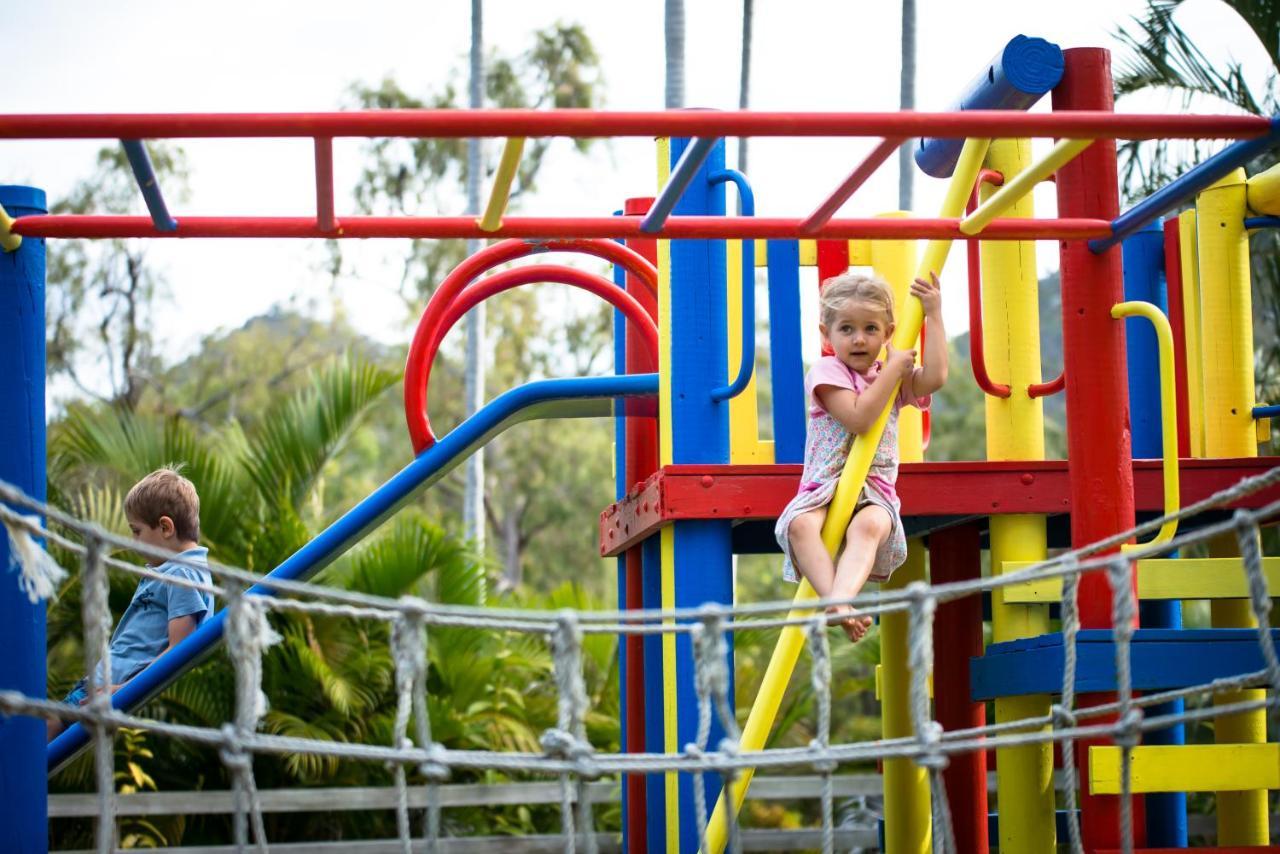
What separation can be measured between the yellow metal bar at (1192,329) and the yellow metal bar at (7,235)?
10.6 feet

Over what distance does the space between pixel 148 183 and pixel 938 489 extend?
81.1 inches

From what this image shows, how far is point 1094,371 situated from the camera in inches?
134

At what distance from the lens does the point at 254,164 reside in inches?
949

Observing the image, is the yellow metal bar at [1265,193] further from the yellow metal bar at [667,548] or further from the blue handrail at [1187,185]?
the yellow metal bar at [667,548]

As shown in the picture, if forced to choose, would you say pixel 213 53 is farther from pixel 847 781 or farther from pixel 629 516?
pixel 629 516

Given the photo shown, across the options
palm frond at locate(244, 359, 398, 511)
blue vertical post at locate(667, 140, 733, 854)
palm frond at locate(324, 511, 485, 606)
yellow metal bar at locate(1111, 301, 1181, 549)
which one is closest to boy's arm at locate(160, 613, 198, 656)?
blue vertical post at locate(667, 140, 733, 854)

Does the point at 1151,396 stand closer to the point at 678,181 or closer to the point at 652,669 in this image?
the point at 652,669

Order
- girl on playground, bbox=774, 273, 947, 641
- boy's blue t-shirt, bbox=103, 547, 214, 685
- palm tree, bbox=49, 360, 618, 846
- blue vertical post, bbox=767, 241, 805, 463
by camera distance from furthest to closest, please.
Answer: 1. palm tree, bbox=49, 360, 618, 846
2. boy's blue t-shirt, bbox=103, 547, 214, 685
3. blue vertical post, bbox=767, 241, 805, 463
4. girl on playground, bbox=774, 273, 947, 641

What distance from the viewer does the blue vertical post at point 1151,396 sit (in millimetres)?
4648

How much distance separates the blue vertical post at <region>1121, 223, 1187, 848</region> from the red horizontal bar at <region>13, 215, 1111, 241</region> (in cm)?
146

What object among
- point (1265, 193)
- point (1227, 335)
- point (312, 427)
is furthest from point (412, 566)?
point (1265, 193)

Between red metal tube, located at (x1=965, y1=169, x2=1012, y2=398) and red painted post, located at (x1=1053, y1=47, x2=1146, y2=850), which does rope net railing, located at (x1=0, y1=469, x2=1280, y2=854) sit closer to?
red painted post, located at (x1=1053, y1=47, x2=1146, y2=850)

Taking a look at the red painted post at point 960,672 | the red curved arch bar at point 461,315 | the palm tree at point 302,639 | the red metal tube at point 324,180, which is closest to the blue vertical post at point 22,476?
the red metal tube at point 324,180

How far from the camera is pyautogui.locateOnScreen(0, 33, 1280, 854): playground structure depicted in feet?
9.66
